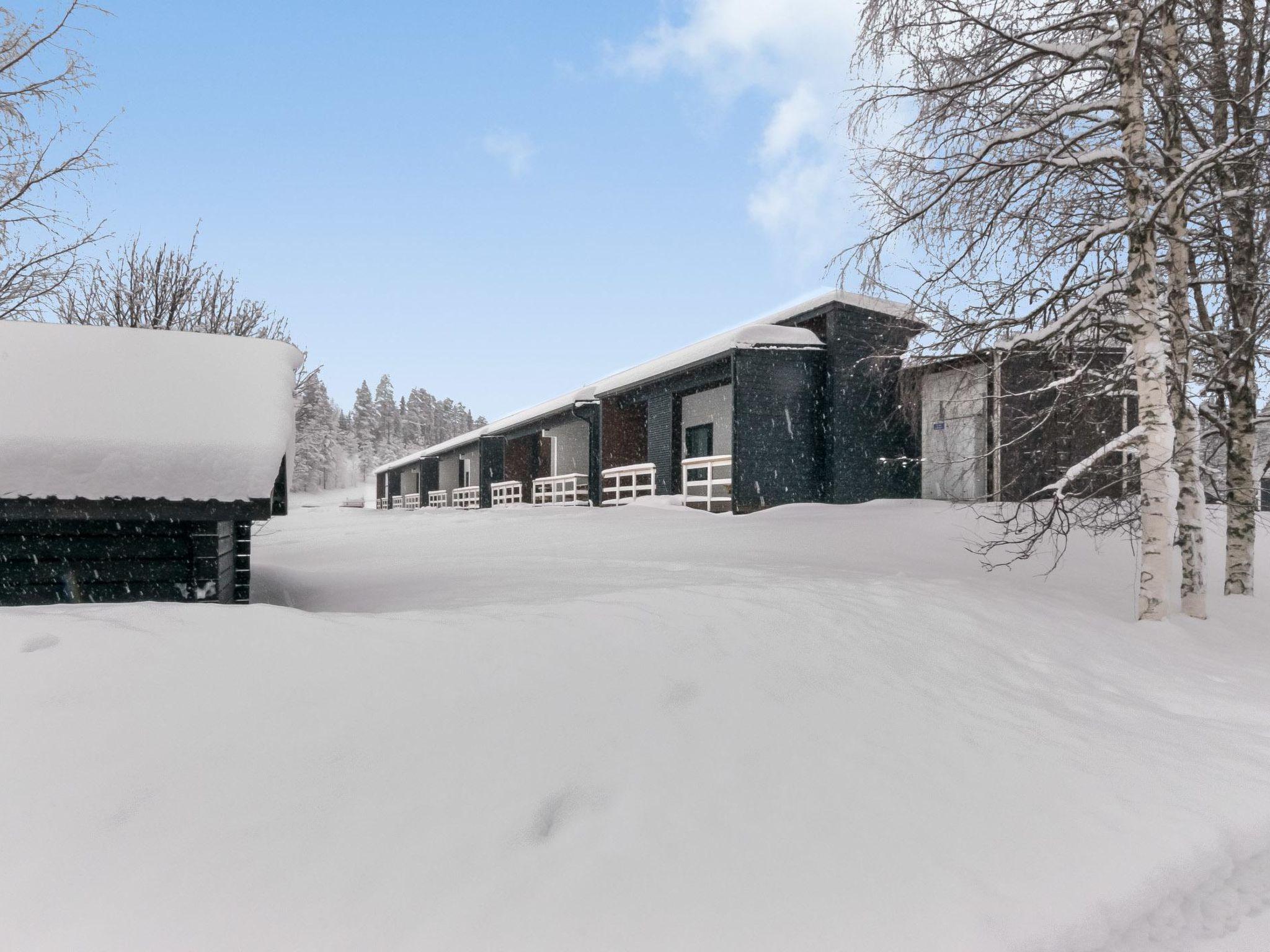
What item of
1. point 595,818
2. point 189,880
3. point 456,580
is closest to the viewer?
point 189,880

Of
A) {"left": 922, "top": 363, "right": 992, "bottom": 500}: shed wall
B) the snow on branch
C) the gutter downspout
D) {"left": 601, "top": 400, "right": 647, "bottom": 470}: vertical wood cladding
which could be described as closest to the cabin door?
the gutter downspout

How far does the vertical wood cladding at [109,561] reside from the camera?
15.4ft

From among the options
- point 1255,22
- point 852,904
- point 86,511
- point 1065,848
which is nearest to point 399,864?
point 852,904

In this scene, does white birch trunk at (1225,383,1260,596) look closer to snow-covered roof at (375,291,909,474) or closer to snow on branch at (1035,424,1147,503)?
snow on branch at (1035,424,1147,503)

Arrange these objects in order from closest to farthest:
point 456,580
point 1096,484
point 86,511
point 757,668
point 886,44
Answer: point 757,668, point 86,511, point 456,580, point 886,44, point 1096,484

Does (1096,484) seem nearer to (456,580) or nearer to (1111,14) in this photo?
(1111,14)

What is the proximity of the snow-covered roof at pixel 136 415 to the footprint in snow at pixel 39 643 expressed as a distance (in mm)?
1437

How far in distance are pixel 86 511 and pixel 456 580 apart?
285 cm

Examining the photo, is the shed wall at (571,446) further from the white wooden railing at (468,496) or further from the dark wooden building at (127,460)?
the dark wooden building at (127,460)

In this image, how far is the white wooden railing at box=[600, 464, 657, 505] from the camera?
16781 mm

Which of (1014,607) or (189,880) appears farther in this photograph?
A: (1014,607)

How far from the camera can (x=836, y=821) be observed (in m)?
3.01

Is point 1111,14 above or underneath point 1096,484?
above

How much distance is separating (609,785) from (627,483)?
16.0 metres
